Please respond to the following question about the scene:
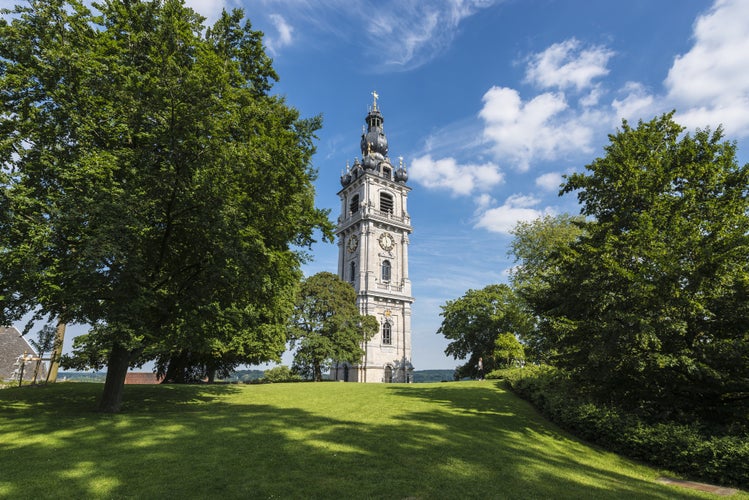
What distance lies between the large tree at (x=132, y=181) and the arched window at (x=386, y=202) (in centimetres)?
4713

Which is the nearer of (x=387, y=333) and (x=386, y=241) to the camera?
(x=387, y=333)

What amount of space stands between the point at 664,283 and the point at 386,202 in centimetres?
5162

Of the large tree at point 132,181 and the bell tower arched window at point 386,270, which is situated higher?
the bell tower arched window at point 386,270

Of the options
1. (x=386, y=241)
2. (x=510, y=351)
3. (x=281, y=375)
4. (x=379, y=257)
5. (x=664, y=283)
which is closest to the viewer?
(x=664, y=283)

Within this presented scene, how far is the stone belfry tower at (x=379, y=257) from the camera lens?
175 ft

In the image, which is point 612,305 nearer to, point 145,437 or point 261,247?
point 261,247

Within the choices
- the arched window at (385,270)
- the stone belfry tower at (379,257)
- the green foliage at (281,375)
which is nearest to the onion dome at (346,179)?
the stone belfry tower at (379,257)

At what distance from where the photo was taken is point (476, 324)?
46.5 metres

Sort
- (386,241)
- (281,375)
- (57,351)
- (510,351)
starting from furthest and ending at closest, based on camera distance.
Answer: (386,241), (281,375), (510,351), (57,351)

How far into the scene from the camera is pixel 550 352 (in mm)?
15281

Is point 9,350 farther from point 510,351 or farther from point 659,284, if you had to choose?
point 659,284

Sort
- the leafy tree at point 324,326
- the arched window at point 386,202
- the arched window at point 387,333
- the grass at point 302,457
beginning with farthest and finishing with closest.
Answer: the arched window at point 386,202, the arched window at point 387,333, the leafy tree at point 324,326, the grass at point 302,457

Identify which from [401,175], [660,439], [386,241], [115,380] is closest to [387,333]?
[386,241]

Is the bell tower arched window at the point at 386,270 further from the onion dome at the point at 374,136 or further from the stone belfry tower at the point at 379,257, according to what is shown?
the onion dome at the point at 374,136
